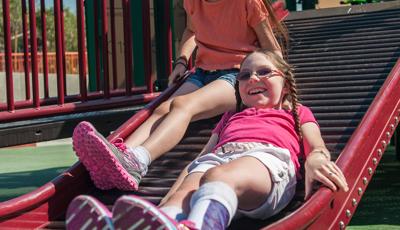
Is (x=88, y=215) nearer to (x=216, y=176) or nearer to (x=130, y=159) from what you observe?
(x=216, y=176)

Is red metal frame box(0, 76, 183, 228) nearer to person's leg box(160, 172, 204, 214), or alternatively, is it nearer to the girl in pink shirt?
the girl in pink shirt

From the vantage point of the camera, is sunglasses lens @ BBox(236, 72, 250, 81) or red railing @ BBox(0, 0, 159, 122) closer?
sunglasses lens @ BBox(236, 72, 250, 81)

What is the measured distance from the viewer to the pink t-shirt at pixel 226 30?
13.5ft

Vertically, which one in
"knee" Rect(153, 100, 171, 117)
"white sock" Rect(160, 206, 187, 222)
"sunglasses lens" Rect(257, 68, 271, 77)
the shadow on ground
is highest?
"sunglasses lens" Rect(257, 68, 271, 77)

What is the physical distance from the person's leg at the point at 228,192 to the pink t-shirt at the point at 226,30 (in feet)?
4.78

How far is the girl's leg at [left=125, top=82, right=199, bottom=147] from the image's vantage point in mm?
3699

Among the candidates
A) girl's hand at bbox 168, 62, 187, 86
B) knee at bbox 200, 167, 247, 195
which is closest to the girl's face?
knee at bbox 200, 167, 247, 195

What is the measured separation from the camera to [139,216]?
2201 millimetres

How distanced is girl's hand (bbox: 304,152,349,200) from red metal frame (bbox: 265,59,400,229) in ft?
0.13

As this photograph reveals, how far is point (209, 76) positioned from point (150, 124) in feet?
1.81

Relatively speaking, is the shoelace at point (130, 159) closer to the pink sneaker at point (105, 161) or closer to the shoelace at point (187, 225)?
the pink sneaker at point (105, 161)

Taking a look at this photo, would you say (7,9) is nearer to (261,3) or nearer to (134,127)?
(134,127)

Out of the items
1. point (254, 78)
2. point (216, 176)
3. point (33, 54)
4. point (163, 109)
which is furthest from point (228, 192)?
point (33, 54)

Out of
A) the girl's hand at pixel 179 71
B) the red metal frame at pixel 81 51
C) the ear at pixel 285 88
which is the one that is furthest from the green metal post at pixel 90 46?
the ear at pixel 285 88
